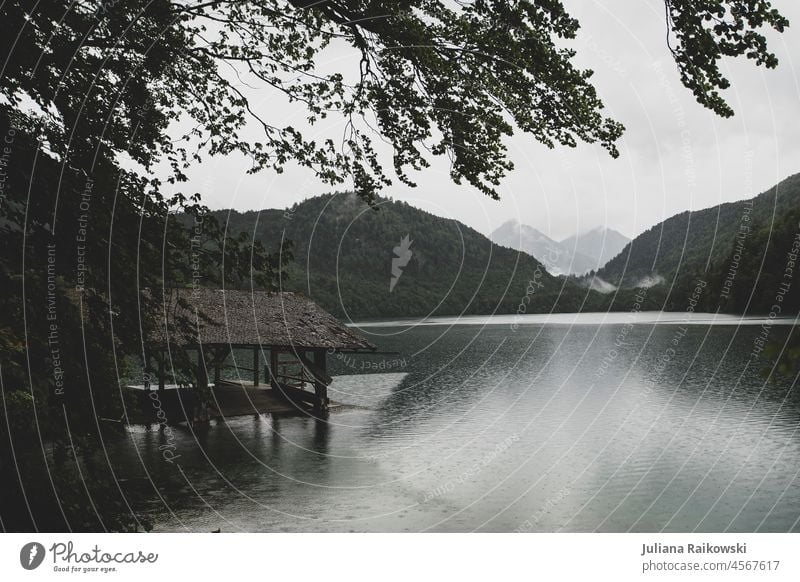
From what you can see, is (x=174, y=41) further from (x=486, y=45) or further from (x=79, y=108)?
(x=486, y=45)

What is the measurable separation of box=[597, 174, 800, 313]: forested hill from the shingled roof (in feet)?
79.8

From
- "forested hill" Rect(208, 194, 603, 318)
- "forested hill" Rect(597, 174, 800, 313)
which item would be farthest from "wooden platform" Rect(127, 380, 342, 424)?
"forested hill" Rect(208, 194, 603, 318)

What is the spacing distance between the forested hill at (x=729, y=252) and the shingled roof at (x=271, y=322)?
2432cm

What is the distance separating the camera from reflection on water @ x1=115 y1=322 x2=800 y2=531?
14484 mm

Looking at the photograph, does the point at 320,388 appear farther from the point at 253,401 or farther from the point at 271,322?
the point at 271,322

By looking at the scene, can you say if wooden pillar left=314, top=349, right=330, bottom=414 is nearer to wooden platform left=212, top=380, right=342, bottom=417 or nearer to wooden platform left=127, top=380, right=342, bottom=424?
wooden platform left=127, top=380, right=342, bottom=424

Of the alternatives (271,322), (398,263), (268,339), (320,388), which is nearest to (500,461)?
(320,388)

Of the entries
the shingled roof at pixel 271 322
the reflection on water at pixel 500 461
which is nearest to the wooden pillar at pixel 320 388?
the reflection on water at pixel 500 461

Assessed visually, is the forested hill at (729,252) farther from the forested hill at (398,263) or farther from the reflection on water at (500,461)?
the forested hill at (398,263)

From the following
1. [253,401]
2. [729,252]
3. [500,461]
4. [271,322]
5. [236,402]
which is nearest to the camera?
[500,461]

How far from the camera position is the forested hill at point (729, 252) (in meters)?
72.0

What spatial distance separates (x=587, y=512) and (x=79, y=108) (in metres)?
13.4

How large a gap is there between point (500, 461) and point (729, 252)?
77265mm

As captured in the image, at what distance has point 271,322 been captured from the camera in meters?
26.1
